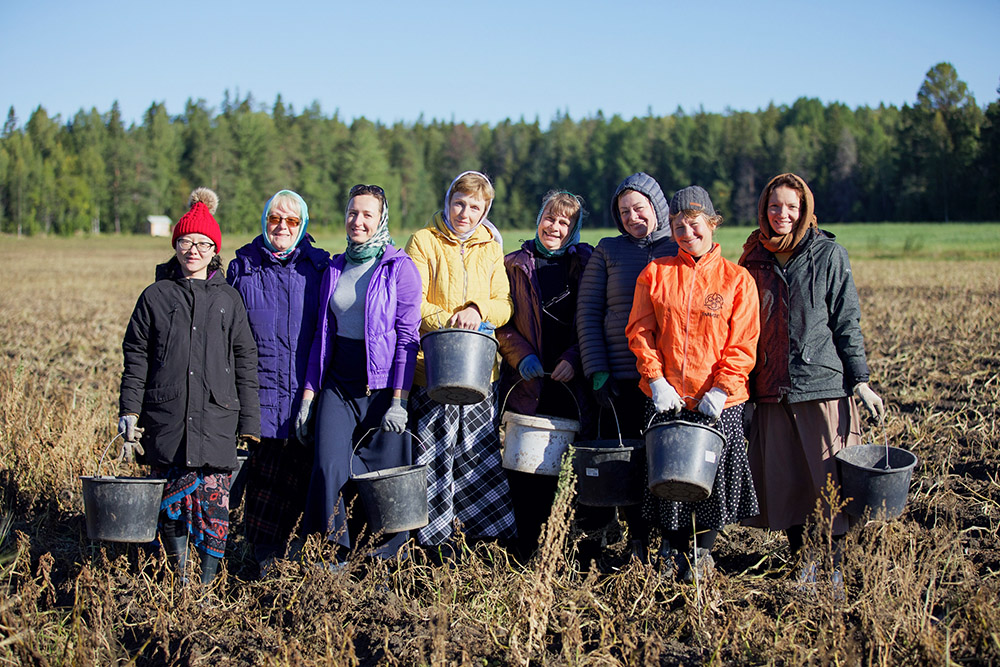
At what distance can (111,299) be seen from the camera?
16.7 m

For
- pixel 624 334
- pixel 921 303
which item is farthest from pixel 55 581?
pixel 921 303

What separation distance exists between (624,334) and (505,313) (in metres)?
0.60

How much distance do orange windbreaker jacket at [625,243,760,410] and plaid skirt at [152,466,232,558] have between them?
6.65 feet

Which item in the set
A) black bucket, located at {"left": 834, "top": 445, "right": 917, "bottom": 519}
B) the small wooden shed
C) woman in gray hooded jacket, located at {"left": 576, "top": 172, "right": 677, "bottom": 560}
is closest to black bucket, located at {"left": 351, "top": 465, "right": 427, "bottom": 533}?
woman in gray hooded jacket, located at {"left": 576, "top": 172, "right": 677, "bottom": 560}

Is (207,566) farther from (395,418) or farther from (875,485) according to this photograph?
(875,485)

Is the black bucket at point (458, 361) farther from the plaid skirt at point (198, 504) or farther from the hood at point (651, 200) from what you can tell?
the plaid skirt at point (198, 504)

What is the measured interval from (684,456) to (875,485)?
0.84m

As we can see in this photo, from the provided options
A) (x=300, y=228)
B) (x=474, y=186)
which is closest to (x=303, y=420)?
(x=300, y=228)

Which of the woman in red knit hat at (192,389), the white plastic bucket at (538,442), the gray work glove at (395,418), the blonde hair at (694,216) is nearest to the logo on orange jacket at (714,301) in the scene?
the blonde hair at (694,216)

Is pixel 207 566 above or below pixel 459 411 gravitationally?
below

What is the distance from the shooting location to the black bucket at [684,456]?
3.23 metres

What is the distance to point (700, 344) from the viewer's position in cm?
343

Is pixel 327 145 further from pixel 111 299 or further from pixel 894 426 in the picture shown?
pixel 894 426

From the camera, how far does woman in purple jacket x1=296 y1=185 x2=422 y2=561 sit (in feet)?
12.1
